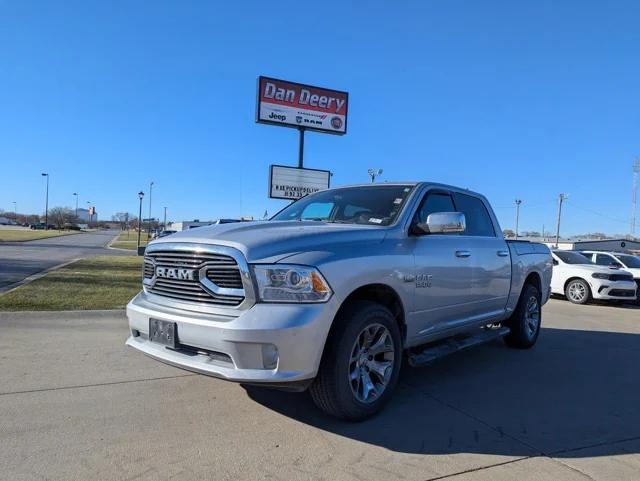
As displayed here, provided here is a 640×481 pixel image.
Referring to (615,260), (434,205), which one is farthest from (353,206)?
(615,260)

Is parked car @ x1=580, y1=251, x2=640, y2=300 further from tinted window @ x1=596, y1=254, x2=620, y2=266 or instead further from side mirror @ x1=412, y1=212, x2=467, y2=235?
side mirror @ x1=412, y1=212, x2=467, y2=235

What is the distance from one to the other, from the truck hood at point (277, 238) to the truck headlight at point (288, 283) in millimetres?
87

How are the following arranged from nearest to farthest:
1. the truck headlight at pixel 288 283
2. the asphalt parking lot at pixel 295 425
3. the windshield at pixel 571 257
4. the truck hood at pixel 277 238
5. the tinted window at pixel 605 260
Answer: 1. the asphalt parking lot at pixel 295 425
2. the truck headlight at pixel 288 283
3. the truck hood at pixel 277 238
4. the windshield at pixel 571 257
5. the tinted window at pixel 605 260

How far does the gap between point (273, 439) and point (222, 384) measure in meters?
1.30

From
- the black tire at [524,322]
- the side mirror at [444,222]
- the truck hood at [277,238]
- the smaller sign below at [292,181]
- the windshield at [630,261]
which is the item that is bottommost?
the black tire at [524,322]

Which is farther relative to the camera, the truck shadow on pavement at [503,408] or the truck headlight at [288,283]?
the truck shadow on pavement at [503,408]

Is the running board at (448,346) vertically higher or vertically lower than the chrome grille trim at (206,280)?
lower

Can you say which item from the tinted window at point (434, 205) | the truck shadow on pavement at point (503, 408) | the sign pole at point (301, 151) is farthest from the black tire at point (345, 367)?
the sign pole at point (301, 151)

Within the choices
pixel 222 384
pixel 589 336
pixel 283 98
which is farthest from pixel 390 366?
pixel 283 98

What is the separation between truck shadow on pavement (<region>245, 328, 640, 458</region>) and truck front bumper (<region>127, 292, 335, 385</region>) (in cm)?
75

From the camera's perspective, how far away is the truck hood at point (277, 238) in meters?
3.54

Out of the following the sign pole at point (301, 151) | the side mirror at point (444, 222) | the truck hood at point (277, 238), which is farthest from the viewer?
the sign pole at point (301, 151)

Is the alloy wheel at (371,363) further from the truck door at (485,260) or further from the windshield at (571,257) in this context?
the windshield at (571,257)

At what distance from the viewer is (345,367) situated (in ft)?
11.9
